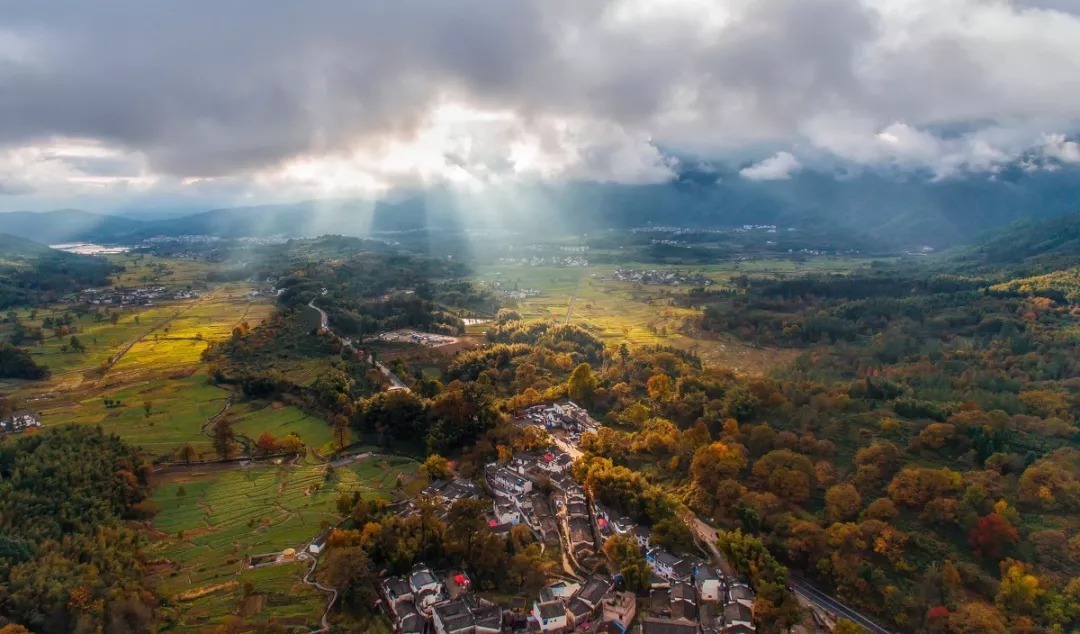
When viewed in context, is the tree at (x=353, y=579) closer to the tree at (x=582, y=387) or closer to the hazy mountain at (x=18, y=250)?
the tree at (x=582, y=387)

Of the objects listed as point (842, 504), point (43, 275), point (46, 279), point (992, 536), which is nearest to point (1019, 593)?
point (992, 536)

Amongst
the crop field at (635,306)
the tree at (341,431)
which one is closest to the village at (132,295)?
the crop field at (635,306)

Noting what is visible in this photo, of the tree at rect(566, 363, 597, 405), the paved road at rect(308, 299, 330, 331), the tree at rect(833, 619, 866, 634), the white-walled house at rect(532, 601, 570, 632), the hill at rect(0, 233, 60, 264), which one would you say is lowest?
the white-walled house at rect(532, 601, 570, 632)

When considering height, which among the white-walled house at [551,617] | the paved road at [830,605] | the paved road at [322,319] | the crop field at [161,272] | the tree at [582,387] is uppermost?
the crop field at [161,272]

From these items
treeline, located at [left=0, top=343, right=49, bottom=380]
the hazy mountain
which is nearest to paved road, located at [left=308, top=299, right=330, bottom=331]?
treeline, located at [left=0, top=343, right=49, bottom=380]

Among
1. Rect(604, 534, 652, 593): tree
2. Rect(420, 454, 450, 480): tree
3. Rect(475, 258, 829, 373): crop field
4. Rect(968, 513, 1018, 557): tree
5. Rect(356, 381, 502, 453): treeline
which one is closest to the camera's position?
Rect(604, 534, 652, 593): tree

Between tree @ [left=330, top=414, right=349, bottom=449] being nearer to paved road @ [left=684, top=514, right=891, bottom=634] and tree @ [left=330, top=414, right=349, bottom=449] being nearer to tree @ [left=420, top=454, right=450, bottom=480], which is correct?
tree @ [left=420, top=454, right=450, bottom=480]

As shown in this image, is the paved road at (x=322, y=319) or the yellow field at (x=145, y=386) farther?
the paved road at (x=322, y=319)

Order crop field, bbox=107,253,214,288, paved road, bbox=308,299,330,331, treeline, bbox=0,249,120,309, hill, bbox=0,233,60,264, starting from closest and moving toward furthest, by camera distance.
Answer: paved road, bbox=308,299,330,331 < treeline, bbox=0,249,120,309 < crop field, bbox=107,253,214,288 < hill, bbox=0,233,60,264

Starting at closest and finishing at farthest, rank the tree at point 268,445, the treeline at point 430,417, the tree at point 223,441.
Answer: the tree at point 223,441 < the tree at point 268,445 < the treeline at point 430,417
